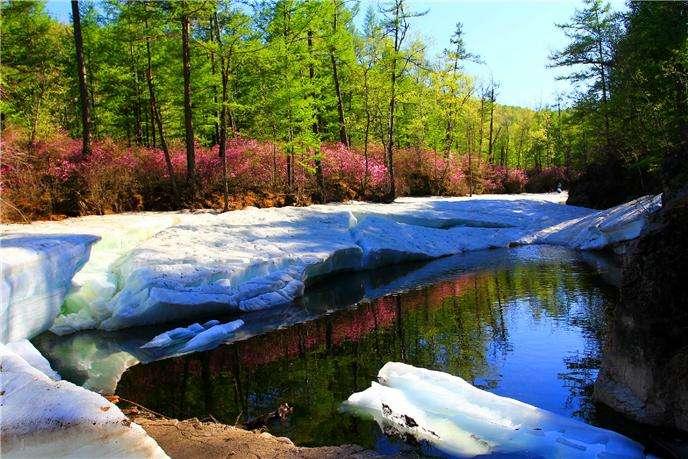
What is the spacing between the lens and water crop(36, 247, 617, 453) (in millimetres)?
7020

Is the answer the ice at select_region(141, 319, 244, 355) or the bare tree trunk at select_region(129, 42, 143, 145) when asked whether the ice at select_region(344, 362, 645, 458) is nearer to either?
the ice at select_region(141, 319, 244, 355)

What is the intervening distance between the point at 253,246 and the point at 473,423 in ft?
31.7

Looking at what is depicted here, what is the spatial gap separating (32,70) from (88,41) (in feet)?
10.9

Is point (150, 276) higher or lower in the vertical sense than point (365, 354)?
higher

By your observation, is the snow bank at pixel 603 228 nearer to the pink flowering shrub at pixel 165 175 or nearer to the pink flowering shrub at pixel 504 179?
the pink flowering shrub at pixel 165 175

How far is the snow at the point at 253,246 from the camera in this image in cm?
1138

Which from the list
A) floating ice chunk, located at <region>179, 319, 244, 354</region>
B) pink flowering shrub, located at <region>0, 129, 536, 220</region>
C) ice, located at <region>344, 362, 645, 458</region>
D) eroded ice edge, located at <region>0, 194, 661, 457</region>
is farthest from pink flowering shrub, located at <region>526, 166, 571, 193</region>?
ice, located at <region>344, 362, 645, 458</region>

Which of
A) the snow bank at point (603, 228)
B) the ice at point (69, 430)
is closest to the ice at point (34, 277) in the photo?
the ice at point (69, 430)

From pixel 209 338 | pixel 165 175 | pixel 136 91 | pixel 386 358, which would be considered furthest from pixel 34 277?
pixel 136 91

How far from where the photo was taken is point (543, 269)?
52.5 ft

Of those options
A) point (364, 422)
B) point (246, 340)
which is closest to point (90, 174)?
point (246, 340)

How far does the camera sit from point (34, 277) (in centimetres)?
912

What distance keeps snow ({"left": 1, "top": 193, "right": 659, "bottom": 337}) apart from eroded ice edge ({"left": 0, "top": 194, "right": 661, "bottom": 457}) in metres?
0.04

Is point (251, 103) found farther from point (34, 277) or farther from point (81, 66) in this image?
point (34, 277)
